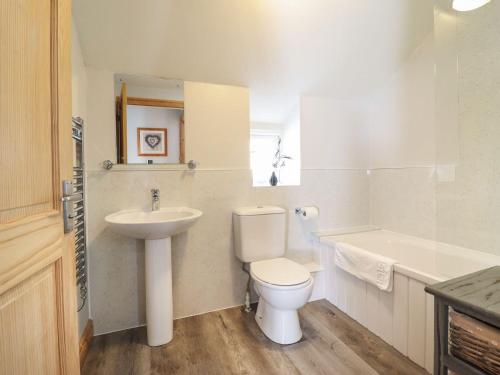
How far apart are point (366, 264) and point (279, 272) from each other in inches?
24.9

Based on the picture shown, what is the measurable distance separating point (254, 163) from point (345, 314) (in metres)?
1.60

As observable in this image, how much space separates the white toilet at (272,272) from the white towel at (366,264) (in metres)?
0.41

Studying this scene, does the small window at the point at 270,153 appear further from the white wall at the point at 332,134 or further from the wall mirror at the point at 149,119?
the wall mirror at the point at 149,119

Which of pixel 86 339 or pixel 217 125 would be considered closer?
pixel 86 339

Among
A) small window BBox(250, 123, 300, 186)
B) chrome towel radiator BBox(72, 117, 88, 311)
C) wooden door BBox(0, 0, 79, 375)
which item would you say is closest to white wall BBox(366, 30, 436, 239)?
small window BBox(250, 123, 300, 186)

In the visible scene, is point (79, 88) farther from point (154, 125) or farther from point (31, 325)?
point (31, 325)

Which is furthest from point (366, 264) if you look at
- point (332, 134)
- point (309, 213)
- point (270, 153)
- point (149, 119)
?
point (149, 119)

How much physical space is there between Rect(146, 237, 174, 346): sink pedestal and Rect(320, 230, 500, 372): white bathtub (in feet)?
4.42

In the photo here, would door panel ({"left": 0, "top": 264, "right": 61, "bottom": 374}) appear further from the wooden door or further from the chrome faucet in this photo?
the chrome faucet

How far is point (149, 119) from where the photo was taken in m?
Answer: 1.90

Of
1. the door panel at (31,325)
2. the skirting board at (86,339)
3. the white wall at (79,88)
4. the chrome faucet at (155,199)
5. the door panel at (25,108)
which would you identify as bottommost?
the skirting board at (86,339)

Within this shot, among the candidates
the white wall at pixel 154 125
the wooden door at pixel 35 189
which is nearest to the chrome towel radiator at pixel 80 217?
the white wall at pixel 154 125

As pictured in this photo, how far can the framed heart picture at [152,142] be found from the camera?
73.5 inches

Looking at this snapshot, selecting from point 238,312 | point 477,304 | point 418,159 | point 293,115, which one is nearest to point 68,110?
point 477,304
